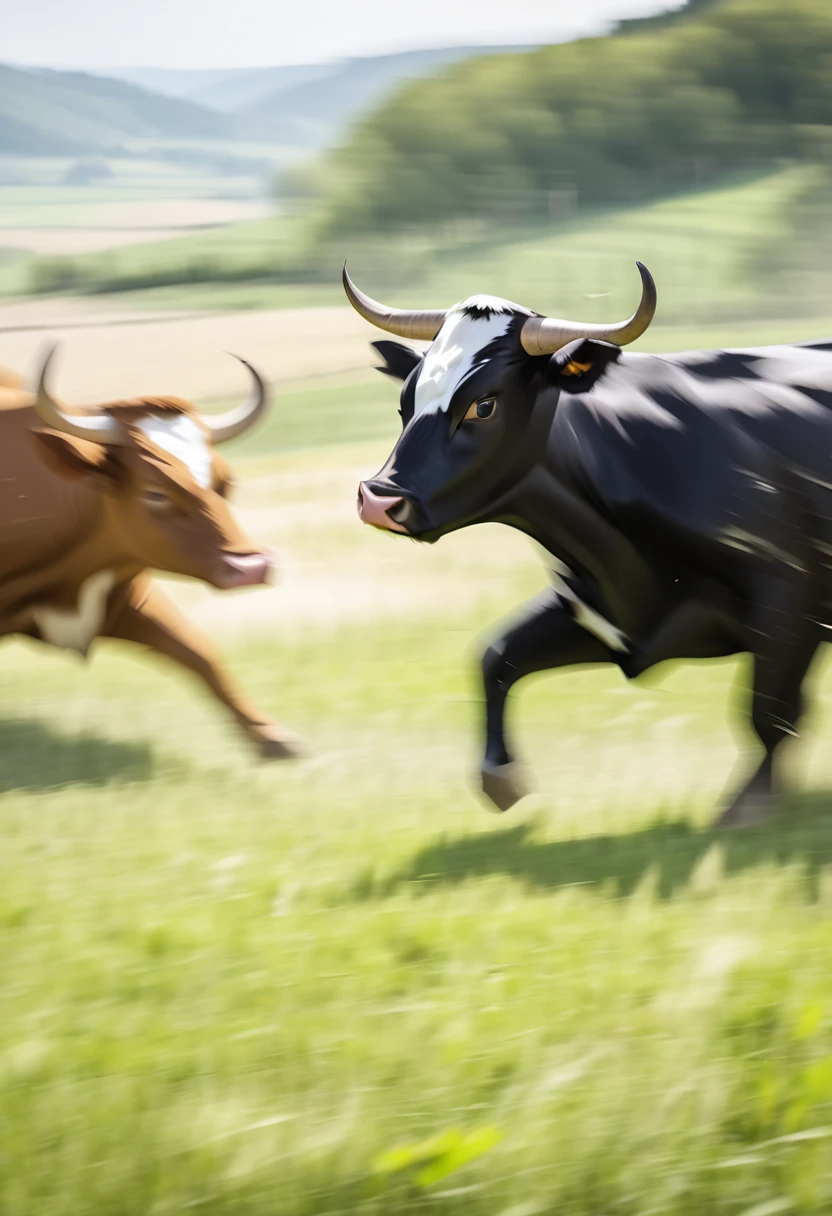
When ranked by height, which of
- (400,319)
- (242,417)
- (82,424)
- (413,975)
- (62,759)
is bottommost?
Answer: (62,759)

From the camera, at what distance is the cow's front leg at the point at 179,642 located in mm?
5785

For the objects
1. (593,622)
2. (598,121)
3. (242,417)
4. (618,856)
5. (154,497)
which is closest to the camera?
(618,856)

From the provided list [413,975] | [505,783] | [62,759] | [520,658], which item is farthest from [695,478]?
[62,759]

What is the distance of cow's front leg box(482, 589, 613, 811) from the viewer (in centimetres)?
461

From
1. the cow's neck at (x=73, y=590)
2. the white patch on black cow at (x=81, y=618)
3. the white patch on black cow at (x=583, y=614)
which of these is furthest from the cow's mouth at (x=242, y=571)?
the white patch on black cow at (x=583, y=614)

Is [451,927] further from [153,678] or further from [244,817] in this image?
[153,678]

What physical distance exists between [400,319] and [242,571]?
1208 mm

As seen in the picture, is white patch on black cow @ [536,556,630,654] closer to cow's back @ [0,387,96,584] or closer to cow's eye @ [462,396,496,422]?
cow's eye @ [462,396,496,422]

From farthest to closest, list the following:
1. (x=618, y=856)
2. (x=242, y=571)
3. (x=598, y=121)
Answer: (x=598, y=121) < (x=242, y=571) < (x=618, y=856)

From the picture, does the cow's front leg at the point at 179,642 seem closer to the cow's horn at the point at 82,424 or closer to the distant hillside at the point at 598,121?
the cow's horn at the point at 82,424

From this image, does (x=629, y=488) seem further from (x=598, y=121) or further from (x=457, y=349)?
(x=598, y=121)

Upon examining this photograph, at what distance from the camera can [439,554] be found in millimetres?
9445

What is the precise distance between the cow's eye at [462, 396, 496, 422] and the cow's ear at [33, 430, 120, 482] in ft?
6.15

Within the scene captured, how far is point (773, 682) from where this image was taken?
4.40 m
